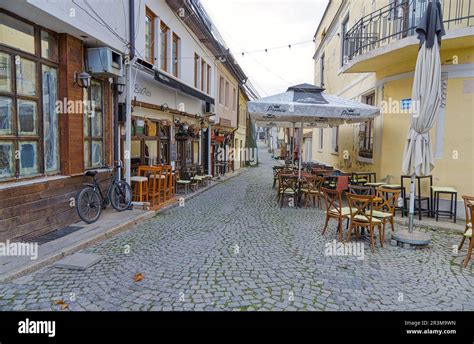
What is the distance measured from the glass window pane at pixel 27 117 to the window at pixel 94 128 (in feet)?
4.91

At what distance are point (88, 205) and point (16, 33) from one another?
3.04 m

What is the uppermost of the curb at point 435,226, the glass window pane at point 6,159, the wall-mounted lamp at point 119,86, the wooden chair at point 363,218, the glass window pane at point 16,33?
the glass window pane at point 16,33

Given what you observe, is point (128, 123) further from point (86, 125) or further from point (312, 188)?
point (312, 188)

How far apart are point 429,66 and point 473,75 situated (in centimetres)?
276

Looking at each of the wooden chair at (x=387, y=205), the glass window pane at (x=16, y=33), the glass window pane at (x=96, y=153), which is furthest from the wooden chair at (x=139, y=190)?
the wooden chair at (x=387, y=205)

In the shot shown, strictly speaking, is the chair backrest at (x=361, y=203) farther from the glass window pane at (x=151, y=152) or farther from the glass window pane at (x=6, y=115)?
the glass window pane at (x=151, y=152)

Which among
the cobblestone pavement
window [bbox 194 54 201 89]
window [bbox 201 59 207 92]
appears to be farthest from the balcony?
window [bbox 201 59 207 92]

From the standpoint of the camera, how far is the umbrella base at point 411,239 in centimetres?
543

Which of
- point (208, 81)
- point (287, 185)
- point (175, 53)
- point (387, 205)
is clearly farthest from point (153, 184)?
point (208, 81)

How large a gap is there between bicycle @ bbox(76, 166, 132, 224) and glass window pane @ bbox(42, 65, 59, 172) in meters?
0.69

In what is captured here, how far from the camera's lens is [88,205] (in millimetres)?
6336

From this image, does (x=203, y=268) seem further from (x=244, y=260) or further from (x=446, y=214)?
(x=446, y=214)

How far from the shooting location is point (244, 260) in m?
4.78

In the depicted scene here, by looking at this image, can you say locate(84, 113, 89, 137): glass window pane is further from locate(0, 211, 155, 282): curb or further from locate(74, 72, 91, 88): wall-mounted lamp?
locate(0, 211, 155, 282): curb
